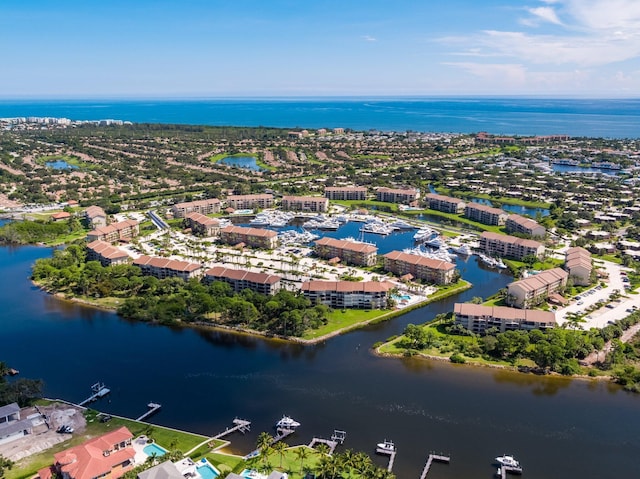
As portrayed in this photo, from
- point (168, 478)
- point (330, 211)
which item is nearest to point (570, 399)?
point (168, 478)

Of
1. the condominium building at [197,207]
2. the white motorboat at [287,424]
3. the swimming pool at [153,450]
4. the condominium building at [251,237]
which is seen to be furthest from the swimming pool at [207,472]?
the condominium building at [197,207]

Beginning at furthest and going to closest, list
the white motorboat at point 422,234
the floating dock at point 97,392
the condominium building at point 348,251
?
the white motorboat at point 422,234
the condominium building at point 348,251
the floating dock at point 97,392

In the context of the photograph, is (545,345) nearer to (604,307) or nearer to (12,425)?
(604,307)

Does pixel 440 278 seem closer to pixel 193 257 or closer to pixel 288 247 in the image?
pixel 288 247

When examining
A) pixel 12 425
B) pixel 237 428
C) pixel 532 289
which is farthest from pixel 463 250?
pixel 12 425

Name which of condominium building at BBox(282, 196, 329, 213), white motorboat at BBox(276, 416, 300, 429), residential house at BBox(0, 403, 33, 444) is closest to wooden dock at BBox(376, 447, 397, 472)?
white motorboat at BBox(276, 416, 300, 429)

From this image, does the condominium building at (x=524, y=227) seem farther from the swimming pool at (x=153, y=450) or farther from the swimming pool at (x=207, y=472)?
the swimming pool at (x=153, y=450)
